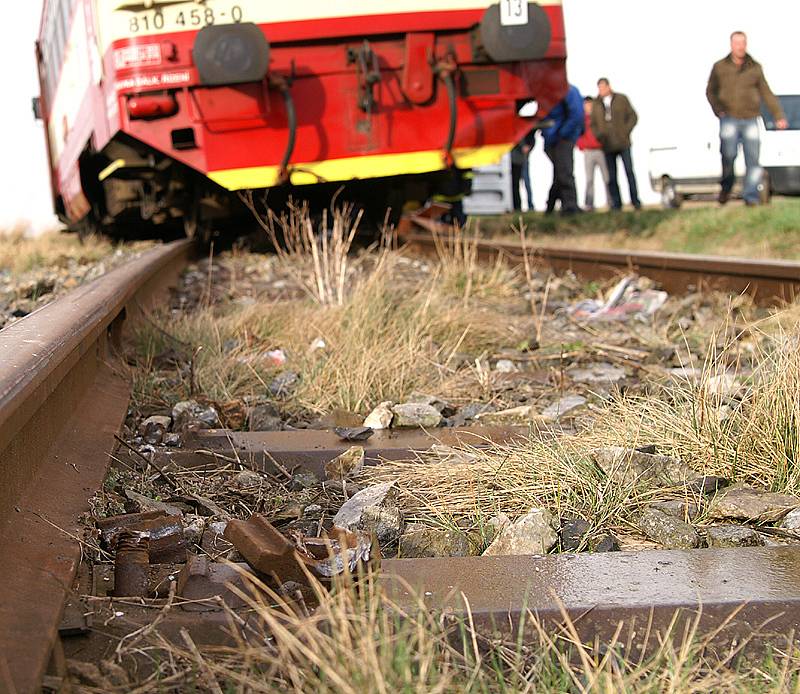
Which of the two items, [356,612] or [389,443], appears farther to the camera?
[389,443]

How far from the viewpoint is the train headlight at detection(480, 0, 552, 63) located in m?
7.86

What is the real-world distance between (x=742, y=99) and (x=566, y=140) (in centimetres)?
209

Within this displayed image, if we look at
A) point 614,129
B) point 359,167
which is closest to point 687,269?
point 359,167

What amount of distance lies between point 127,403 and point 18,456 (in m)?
1.17

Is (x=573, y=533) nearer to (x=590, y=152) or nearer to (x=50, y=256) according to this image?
(x=50, y=256)

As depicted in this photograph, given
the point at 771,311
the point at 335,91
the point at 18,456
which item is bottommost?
the point at 771,311

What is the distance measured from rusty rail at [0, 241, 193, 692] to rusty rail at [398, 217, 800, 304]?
2508mm

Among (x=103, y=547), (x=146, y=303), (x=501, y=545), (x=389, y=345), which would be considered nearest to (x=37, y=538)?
(x=103, y=547)

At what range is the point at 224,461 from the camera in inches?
108

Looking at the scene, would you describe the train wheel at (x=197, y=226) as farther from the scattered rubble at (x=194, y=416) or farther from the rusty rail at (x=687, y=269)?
the scattered rubble at (x=194, y=416)

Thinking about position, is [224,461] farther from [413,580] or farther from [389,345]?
[389,345]

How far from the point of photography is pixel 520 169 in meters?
18.7

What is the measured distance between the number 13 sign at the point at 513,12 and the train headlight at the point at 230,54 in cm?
178

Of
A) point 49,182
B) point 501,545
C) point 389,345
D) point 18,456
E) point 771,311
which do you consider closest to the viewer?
point 18,456
